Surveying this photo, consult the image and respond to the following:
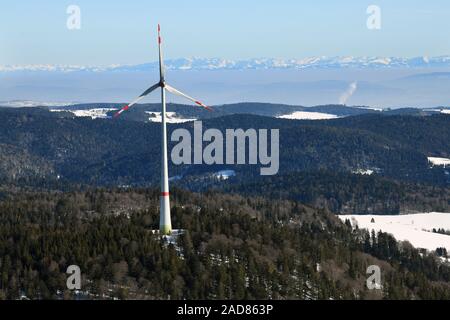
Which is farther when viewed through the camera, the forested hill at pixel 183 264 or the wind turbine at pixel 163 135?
the forested hill at pixel 183 264

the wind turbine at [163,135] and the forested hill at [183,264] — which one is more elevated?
the wind turbine at [163,135]

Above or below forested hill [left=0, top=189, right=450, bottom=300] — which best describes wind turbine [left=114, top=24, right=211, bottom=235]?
above

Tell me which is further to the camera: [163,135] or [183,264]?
[183,264]

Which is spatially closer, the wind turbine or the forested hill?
the wind turbine

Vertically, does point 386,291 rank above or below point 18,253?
below

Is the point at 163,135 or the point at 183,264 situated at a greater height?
the point at 163,135
